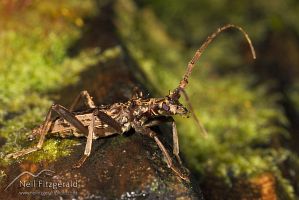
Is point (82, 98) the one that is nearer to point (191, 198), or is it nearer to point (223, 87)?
point (191, 198)

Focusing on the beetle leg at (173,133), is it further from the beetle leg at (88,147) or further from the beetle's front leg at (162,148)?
the beetle leg at (88,147)

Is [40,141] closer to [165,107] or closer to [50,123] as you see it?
[50,123]

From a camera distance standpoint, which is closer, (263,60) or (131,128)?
(131,128)

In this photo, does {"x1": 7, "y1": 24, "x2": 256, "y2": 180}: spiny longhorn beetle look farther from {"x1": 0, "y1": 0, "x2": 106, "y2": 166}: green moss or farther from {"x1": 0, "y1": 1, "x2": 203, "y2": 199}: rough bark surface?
{"x1": 0, "y1": 0, "x2": 106, "y2": 166}: green moss

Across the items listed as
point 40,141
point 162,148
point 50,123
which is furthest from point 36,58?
point 162,148

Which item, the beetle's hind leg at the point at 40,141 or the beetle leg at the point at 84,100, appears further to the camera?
the beetle leg at the point at 84,100

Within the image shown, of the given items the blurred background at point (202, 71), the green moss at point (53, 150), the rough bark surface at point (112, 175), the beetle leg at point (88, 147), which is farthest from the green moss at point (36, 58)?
the beetle leg at point (88, 147)

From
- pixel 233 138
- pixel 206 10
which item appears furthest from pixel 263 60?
pixel 233 138

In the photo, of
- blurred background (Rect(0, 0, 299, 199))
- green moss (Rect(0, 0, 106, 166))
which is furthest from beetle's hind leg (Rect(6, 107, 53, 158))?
green moss (Rect(0, 0, 106, 166))
